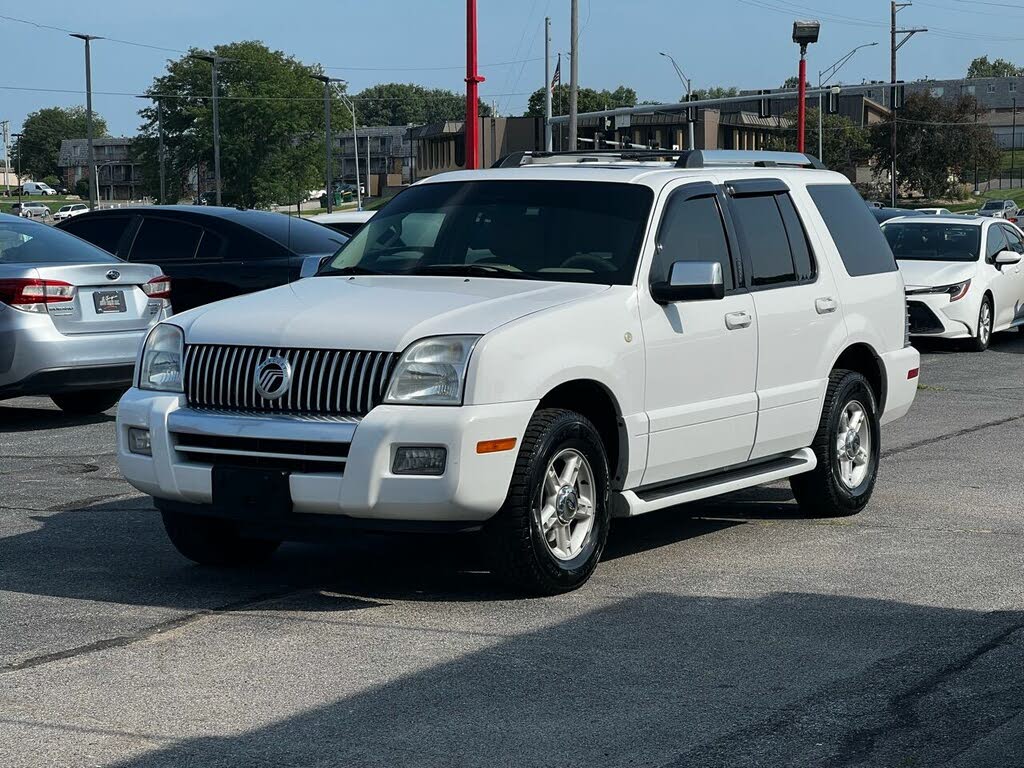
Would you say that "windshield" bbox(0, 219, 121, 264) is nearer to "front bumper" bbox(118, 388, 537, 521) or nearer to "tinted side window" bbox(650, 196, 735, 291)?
"tinted side window" bbox(650, 196, 735, 291)

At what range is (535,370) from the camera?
21.1ft

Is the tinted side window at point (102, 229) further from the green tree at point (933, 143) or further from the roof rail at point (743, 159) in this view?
the green tree at point (933, 143)

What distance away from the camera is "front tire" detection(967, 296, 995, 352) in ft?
64.8

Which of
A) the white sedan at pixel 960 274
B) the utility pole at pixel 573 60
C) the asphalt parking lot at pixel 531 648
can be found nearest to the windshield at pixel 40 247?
the asphalt parking lot at pixel 531 648

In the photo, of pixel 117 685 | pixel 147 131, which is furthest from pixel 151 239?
pixel 147 131

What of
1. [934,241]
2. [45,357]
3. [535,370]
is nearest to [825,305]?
[535,370]

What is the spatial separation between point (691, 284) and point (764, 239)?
3.97ft

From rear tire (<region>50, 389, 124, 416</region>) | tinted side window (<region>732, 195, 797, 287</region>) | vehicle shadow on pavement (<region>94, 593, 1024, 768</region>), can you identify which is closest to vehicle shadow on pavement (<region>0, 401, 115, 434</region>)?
rear tire (<region>50, 389, 124, 416</region>)

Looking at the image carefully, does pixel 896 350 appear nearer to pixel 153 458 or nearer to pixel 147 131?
pixel 153 458

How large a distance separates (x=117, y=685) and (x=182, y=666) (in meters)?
0.29

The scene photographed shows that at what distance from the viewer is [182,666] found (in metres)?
5.57

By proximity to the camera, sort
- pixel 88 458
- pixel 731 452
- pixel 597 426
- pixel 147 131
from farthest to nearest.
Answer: pixel 147 131
pixel 88 458
pixel 731 452
pixel 597 426

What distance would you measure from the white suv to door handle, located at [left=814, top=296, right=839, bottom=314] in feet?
0.04

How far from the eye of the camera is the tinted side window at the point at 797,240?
8383 mm
